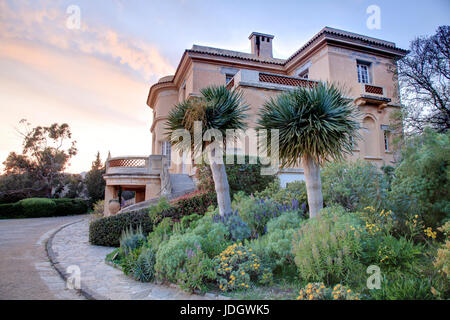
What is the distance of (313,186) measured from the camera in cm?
621

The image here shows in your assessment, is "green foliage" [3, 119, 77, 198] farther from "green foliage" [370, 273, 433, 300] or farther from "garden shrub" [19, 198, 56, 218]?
"green foliage" [370, 273, 433, 300]

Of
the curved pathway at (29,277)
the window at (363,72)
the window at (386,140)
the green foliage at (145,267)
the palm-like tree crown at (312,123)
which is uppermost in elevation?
the window at (363,72)

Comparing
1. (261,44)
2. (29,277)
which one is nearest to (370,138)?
(261,44)

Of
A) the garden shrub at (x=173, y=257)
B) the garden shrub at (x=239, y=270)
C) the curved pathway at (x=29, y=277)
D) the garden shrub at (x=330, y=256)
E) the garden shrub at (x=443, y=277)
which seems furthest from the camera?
the garden shrub at (x=173, y=257)

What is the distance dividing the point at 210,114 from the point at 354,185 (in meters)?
4.18

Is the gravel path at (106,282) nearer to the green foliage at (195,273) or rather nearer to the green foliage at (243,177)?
the green foliage at (195,273)

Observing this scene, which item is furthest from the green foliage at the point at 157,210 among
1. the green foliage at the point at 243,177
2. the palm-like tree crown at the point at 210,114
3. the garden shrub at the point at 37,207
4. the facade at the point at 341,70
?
Answer: the garden shrub at the point at 37,207

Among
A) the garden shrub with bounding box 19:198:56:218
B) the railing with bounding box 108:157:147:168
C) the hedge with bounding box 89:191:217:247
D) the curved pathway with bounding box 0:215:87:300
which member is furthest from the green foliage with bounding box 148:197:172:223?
the garden shrub with bounding box 19:198:56:218

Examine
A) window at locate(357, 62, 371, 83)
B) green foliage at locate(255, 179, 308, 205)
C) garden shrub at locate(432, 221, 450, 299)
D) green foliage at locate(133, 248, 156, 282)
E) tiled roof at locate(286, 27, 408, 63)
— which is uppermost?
tiled roof at locate(286, 27, 408, 63)

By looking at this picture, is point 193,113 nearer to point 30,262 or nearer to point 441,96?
point 30,262

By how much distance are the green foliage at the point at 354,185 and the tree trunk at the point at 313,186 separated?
0.57 m

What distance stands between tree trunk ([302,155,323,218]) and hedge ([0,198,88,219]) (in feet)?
84.1

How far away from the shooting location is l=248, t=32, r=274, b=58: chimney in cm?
2052

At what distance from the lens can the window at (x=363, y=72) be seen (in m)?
16.4
